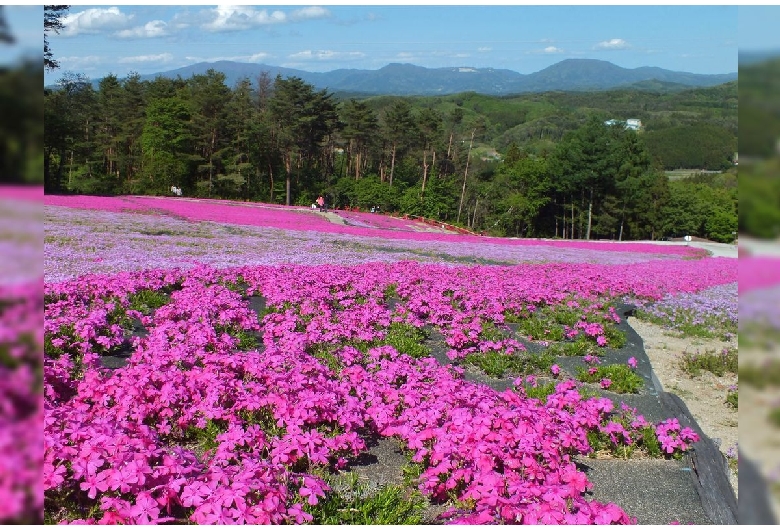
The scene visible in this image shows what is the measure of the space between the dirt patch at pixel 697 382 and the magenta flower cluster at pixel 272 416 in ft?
4.24

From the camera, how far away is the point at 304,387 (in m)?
5.07

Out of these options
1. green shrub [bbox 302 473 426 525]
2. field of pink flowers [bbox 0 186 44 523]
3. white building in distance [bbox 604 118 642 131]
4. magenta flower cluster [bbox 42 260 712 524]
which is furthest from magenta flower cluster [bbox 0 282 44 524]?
white building in distance [bbox 604 118 642 131]

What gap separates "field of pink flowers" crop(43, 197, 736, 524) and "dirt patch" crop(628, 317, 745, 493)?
2.81 ft

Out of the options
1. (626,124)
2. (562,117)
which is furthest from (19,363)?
(562,117)

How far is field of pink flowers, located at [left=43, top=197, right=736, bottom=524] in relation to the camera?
10.5 feet

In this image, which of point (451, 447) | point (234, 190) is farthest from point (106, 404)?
point (234, 190)

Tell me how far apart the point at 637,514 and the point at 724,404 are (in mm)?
4072

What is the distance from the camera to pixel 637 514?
4.15 metres

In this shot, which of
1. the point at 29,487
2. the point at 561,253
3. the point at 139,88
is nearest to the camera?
the point at 29,487

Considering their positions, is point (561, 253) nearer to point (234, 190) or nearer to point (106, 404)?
point (106, 404)

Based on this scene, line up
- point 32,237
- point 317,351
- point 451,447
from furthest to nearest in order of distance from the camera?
point 317,351
point 451,447
point 32,237

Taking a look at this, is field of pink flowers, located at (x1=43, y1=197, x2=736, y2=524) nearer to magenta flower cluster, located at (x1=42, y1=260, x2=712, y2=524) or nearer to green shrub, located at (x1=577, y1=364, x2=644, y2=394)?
magenta flower cluster, located at (x1=42, y1=260, x2=712, y2=524)

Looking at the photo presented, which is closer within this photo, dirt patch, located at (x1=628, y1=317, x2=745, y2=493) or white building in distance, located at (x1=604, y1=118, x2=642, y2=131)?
dirt patch, located at (x1=628, y1=317, x2=745, y2=493)

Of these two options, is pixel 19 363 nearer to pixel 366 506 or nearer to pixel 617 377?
pixel 366 506
